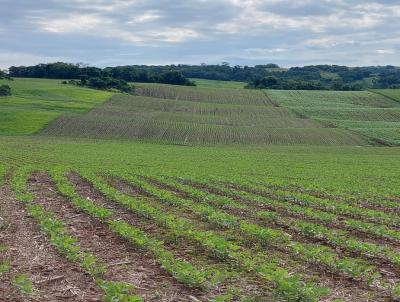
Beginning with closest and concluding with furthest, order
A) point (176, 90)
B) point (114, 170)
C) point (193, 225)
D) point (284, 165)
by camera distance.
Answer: point (193, 225) → point (114, 170) → point (284, 165) → point (176, 90)

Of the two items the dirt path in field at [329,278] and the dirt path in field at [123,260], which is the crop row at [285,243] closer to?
the dirt path in field at [329,278]

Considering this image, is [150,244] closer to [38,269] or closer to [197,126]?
[38,269]

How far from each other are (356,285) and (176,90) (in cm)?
10658

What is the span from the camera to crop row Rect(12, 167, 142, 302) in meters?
8.68

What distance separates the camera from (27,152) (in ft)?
143

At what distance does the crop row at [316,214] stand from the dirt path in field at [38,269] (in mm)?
8313

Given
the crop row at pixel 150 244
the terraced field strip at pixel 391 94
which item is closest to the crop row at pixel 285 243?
the crop row at pixel 150 244

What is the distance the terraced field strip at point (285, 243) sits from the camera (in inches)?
406

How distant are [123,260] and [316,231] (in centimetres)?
575

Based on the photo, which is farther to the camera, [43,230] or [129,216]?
[129,216]

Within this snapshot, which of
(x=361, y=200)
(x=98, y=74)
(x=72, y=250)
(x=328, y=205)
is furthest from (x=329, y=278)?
(x=98, y=74)

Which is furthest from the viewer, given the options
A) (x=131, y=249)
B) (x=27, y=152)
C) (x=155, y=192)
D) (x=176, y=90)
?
(x=176, y=90)

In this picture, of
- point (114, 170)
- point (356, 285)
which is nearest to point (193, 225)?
point (356, 285)

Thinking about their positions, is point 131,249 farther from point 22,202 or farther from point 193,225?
point 22,202
